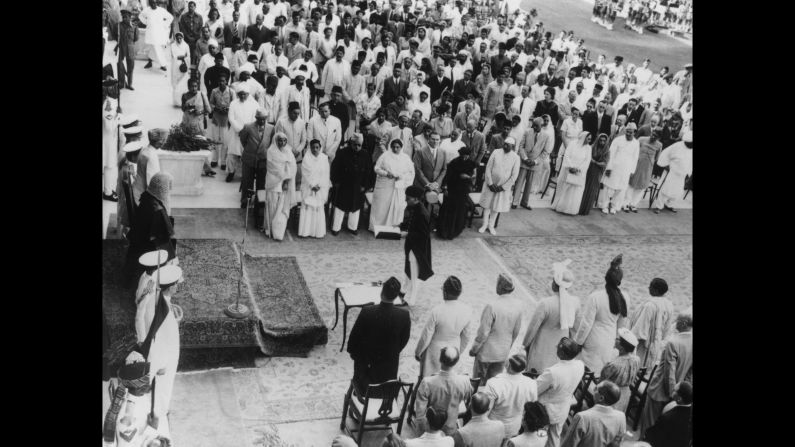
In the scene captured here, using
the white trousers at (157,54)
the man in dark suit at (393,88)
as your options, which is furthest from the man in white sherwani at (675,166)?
the white trousers at (157,54)

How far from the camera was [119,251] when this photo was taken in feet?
24.0

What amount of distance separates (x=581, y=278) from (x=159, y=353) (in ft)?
19.6

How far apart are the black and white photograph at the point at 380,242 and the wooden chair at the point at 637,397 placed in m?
0.02

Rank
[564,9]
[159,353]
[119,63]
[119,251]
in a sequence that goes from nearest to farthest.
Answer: [159,353] → [119,251] → [119,63] → [564,9]

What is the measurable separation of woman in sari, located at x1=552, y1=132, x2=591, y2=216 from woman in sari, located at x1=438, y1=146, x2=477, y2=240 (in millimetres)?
2017

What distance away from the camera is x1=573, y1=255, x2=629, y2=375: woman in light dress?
22.4 ft

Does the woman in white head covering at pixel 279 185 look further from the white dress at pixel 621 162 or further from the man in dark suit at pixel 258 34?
the man in dark suit at pixel 258 34

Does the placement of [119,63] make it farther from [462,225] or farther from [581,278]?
[581,278]

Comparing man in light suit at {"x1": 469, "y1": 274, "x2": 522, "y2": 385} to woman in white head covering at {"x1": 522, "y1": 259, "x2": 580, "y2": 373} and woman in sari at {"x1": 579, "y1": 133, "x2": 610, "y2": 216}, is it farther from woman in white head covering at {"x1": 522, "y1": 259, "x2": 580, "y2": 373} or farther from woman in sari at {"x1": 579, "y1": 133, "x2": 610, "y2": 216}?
woman in sari at {"x1": 579, "y1": 133, "x2": 610, "y2": 216}

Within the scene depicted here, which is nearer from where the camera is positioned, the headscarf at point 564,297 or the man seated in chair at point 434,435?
the man seated in chair at point 434,435

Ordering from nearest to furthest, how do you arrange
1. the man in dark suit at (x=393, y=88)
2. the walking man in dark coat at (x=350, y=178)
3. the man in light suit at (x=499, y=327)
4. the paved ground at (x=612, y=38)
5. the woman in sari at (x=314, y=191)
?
the man in light suit at (x=499, y=327) < the woman in sari at (x=314, y=191) < the walking man in dark coat at (x=350, y=178) < the man in dark suit at (x=393, y=88) < the paved ground at (x=612, y=38)

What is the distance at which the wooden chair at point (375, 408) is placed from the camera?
5801mm

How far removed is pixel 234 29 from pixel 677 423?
12196 mm
